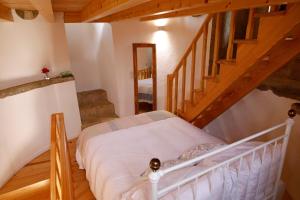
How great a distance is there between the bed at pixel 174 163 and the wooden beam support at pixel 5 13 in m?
1.80

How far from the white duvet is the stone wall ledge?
4.39ft

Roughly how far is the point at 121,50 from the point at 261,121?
9.41ft

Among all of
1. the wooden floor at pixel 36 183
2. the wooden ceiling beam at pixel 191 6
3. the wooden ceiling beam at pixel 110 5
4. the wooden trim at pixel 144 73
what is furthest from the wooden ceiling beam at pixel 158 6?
the wooden trim at pixel 144 73

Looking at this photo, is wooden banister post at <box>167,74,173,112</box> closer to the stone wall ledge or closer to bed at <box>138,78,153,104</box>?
the stone wall ledge

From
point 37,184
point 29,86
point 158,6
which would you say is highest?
point 158,6

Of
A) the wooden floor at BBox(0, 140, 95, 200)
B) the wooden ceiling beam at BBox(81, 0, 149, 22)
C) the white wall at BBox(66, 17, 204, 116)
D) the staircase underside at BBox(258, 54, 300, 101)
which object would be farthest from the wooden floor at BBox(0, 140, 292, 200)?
the wooden ceiling beam at BBox(81, 0, 149, 22)

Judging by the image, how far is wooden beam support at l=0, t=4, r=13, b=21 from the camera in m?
2.56

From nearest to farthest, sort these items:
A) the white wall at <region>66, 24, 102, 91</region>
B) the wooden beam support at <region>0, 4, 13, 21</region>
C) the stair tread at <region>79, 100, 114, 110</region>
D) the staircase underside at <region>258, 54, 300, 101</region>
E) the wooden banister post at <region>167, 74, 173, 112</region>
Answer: the staircase underside at <region>258, 54, 300, 101</region>, the wooden beam support at <region>0, 4, 13, 21</region>, the wooden banister post at <region>167, 74, 173, 112</region>, the stair tread at <region>79, 100, 114, 110</region>, the white wall at <region>66, 24, 102, 91</region>

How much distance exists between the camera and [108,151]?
2.08 metres

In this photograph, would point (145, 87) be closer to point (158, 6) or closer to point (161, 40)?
point (161, 40)

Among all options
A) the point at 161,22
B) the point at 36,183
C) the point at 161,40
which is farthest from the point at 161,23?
the point at 36,183

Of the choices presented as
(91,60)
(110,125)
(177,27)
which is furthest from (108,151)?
(91,60)

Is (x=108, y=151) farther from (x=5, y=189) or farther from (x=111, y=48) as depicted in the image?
(x=111, y=48)

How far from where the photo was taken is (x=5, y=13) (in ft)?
8.79
